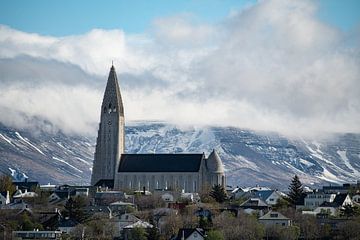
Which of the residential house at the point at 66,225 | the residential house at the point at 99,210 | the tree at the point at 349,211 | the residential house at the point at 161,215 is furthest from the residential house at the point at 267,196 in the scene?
the residential house at the point at 66,225

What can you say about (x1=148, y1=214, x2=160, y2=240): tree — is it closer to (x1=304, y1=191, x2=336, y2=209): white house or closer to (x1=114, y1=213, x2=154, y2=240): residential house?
(x1=114, y1=213, x2=154, y2=240): residential house

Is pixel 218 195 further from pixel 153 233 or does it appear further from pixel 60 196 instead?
pixel 153 233

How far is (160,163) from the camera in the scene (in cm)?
17450

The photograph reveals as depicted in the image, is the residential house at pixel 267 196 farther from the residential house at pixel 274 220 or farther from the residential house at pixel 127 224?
the residential house at pixel 127 224

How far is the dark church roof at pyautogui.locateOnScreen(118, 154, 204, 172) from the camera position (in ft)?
565

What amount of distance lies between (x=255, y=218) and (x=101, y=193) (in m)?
36.5

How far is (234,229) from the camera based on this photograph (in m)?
109

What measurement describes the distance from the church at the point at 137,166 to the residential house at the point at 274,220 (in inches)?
1877

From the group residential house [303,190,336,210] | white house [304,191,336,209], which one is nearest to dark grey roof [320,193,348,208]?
white house [304,191,336,209]

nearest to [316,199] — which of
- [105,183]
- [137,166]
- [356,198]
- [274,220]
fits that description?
[356,198]

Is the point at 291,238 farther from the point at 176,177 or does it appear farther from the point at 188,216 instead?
the point at 176,177

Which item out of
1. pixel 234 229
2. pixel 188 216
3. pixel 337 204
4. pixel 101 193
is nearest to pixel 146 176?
pixel 101 193

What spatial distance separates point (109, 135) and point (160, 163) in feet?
30.7

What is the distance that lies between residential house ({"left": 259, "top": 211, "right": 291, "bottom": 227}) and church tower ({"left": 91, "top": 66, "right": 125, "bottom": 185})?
59609 mm
